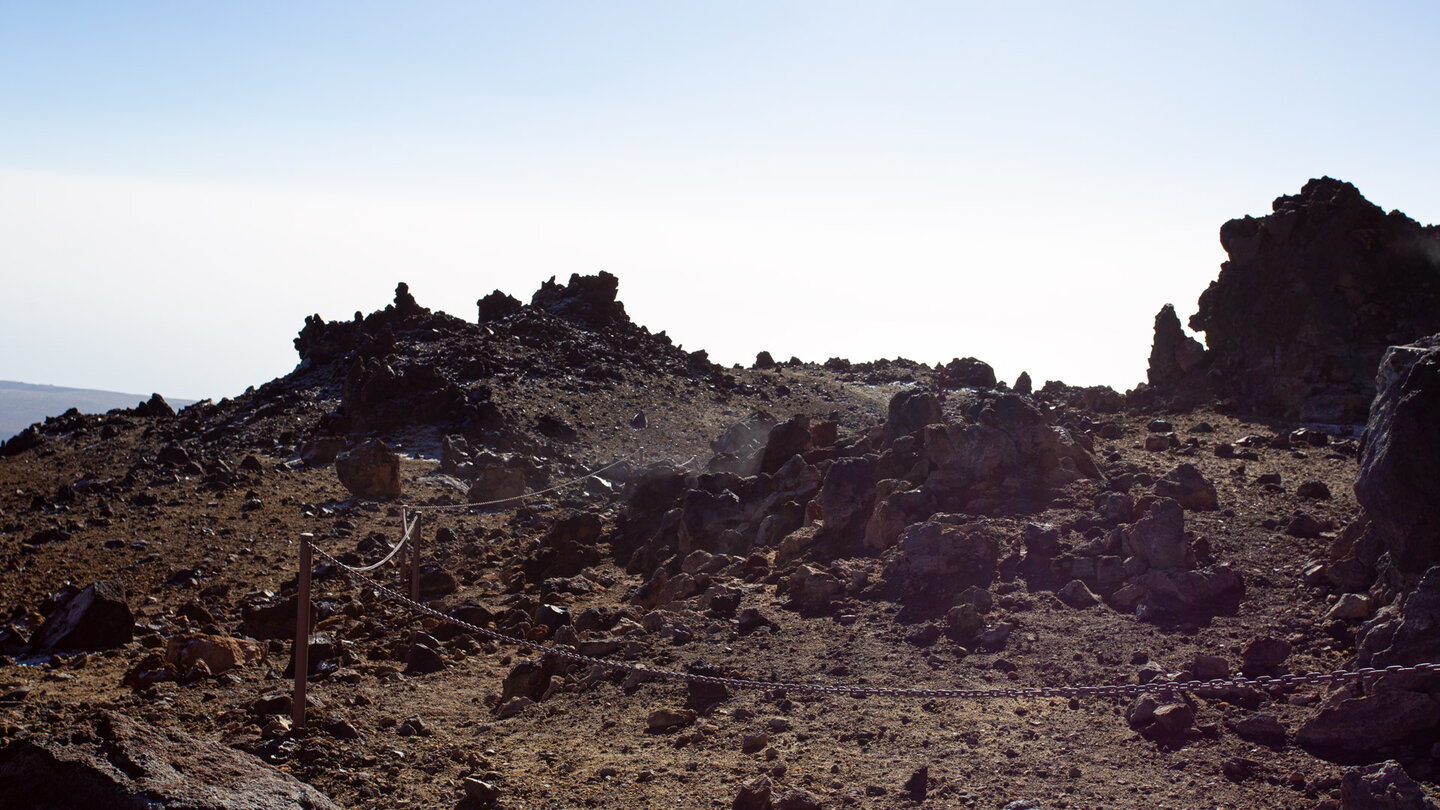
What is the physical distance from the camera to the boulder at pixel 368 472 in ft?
51.8

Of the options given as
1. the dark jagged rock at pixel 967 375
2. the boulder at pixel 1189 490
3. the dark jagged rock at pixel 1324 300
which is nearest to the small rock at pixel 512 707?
the boulder at pixel 1189 490

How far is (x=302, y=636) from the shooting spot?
6434mm

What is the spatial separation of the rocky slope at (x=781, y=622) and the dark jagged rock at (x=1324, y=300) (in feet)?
7.09

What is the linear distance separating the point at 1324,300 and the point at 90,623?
60.9ft

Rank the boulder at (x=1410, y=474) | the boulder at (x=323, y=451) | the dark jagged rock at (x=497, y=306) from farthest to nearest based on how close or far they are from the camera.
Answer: the dark jagged rock at (x=497, y=306), the boulder at (x=323, y=451), the boulder at (x=1410, y=474)

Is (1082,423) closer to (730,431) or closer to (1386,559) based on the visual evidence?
(730,431)

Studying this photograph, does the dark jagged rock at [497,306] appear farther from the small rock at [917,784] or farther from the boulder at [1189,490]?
the small rock at [917,784]

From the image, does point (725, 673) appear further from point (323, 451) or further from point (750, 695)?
point (323, 451)

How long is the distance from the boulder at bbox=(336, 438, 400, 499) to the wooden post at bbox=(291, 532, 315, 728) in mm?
9465

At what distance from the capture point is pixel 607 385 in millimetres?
23734

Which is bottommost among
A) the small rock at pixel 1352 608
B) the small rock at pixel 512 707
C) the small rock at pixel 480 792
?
the small rock at pixel 480 792

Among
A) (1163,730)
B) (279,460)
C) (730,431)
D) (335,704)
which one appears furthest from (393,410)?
(1163,730)

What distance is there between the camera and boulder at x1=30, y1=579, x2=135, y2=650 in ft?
29.4

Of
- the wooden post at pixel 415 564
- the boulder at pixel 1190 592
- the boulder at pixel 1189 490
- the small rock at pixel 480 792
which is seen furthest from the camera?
the wooden post at pixel 415 564
